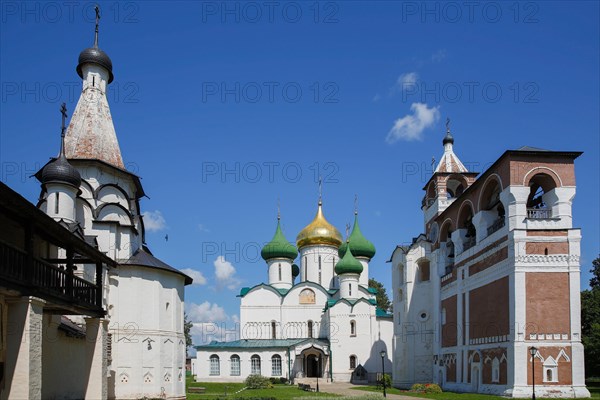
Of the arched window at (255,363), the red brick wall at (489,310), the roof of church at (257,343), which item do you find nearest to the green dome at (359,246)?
the roof of church at (257,343)

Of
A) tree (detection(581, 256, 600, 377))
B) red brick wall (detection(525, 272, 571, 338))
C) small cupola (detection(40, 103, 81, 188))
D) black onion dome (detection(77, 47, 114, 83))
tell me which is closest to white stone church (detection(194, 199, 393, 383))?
tree (detection(581, 256, 600, 377))

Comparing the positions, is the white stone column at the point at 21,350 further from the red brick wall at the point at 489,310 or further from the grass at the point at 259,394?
the red brick wall at the point at 489,310

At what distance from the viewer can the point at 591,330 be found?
37.5 meters

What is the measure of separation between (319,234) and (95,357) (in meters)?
37.4

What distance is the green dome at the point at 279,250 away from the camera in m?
52.1

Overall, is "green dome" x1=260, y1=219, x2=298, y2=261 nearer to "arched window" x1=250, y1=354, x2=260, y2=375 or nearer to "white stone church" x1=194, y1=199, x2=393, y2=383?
"white stone church" x1=194, y1=199, x2=393, y2=383

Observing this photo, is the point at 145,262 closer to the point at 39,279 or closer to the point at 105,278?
the point at 105,278

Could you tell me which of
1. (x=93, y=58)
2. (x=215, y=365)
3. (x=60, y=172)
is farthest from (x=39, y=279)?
(x=215, y=365)

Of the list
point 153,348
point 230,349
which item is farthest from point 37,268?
point 230,349

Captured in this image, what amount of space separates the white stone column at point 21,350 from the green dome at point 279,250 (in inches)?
1552

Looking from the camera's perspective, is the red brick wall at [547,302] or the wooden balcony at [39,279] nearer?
the wooden balcony at [39,279]

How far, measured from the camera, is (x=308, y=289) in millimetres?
50750

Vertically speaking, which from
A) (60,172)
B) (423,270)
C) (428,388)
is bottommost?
(428,388)

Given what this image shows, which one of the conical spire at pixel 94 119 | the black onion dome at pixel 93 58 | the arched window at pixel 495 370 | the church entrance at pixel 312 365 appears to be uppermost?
the black onion dome at pixel 93 58
